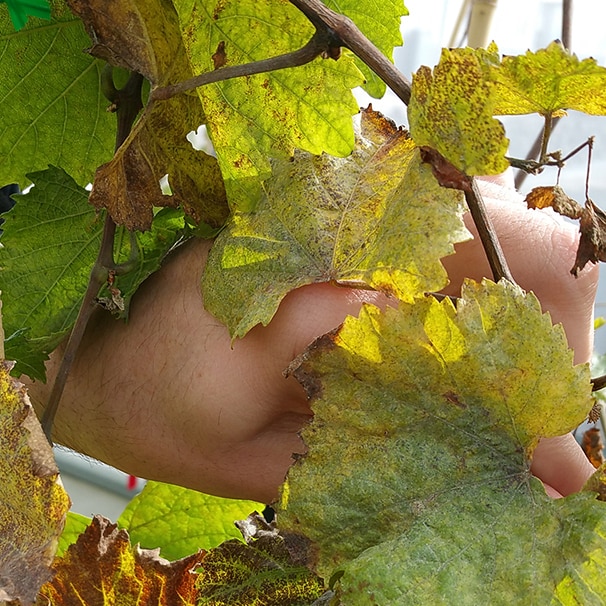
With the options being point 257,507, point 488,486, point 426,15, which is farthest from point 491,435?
point 426,15

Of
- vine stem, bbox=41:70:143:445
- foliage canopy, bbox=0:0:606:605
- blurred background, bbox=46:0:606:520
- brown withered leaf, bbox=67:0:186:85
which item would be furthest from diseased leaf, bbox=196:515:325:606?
blurred background, bbox=46:0:606:520

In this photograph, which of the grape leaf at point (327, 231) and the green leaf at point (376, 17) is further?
the green leaf at point (376, 17)

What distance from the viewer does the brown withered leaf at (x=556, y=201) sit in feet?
1.14

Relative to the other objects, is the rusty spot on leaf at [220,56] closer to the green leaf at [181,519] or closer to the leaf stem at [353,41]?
the leaf stem at [353,41]

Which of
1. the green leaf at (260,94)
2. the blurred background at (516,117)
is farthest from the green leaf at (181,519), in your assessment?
the blurred background at (516,117)

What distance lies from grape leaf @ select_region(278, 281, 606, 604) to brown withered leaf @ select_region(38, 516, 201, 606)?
115 millimetres

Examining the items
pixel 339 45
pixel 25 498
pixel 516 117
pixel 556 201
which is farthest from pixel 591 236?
pixel 516 117

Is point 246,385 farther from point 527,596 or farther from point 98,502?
point 98,502

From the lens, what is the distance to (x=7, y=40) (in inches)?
18.7

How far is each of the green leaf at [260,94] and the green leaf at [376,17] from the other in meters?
0.04

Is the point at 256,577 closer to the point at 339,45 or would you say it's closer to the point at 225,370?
the point at 225,370

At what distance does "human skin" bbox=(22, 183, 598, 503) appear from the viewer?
0.40 m

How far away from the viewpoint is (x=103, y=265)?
0.43 meters

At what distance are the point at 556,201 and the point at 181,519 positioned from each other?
13.3 inches
